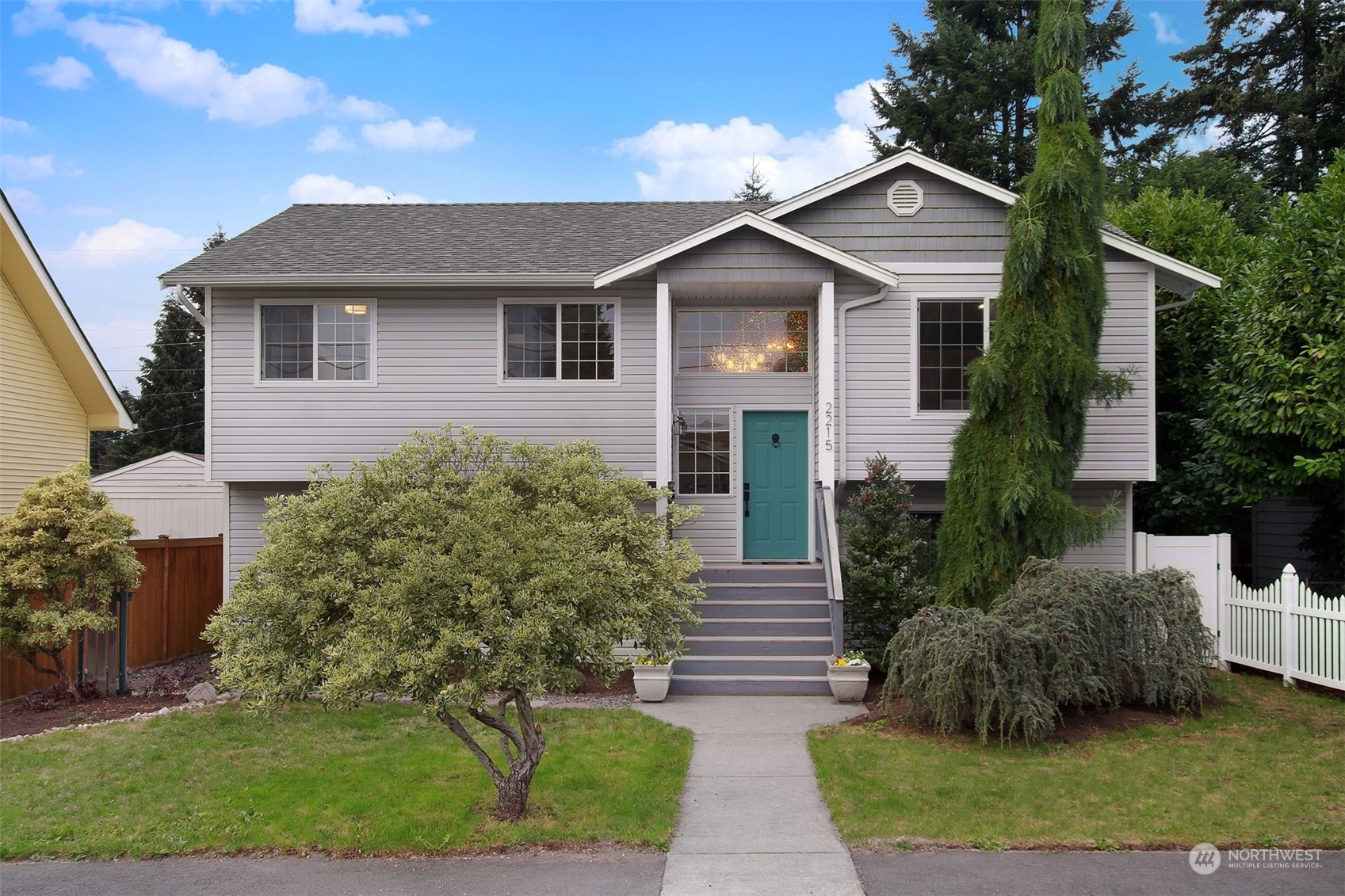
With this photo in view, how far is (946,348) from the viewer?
11695 mm

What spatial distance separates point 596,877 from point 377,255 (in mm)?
9521

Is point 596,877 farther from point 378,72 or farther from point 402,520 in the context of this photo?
point 378,72

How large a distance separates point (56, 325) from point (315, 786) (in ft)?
33.9

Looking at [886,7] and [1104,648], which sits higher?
[886,7]

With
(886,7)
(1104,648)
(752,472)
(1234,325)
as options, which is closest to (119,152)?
(752,472)

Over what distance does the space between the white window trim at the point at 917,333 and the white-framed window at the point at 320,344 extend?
7322mm

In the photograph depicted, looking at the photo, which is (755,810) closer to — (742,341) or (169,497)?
(742,341)

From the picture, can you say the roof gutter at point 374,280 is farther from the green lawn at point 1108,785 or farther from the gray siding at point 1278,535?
the gray siding at point 1278,535

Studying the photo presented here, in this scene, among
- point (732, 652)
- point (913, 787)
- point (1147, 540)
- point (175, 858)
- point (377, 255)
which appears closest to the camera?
point (175, 858)

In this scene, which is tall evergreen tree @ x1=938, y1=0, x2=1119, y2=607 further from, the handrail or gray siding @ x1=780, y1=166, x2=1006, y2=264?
gray siding @ x1=780, y1=166, x2=1006, y2=264

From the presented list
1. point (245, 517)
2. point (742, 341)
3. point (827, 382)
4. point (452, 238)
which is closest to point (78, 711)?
point (245, 517)

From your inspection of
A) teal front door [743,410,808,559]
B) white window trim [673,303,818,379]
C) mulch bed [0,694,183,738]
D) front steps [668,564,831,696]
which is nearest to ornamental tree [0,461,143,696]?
mulch bed [0,694,183,738]

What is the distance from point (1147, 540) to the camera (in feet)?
37.5

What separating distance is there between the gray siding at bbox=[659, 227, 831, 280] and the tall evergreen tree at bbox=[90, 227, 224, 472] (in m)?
29.9
